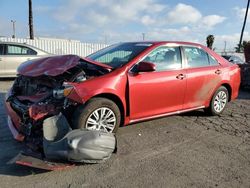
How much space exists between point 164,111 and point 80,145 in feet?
7.30

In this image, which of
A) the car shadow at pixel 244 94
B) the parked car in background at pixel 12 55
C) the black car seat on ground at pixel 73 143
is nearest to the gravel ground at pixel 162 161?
the black car seat on ground at pixel 73 143

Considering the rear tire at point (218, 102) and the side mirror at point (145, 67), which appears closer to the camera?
the side mirror at point (145, 67)

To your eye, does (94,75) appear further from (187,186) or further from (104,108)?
(187,186)

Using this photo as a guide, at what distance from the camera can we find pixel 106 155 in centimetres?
404

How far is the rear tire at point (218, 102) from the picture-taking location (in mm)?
6620

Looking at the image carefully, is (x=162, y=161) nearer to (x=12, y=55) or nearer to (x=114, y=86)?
(x=114, y=86)

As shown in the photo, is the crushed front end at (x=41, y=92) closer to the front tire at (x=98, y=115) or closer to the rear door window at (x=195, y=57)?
the front tire at (x=98, y=115)

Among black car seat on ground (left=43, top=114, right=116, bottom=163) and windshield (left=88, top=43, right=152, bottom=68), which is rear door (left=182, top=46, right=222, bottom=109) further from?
black car seat on ground (left=43, top=114, right=116, bottom=163)

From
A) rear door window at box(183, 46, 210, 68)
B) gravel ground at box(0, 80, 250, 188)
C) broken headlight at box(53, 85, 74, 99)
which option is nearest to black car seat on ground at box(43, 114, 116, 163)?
gravel ground at box(0, 80, 250, 188)

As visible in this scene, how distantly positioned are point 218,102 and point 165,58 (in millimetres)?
1890

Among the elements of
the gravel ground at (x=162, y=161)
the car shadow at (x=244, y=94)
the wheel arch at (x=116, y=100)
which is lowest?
the gravel ground at (x=162, y=161)

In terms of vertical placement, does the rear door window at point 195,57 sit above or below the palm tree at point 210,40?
below

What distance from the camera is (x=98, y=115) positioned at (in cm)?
465

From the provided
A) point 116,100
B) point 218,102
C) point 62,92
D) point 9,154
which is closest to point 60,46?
point 218,102
